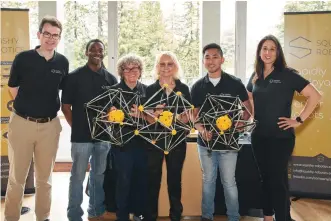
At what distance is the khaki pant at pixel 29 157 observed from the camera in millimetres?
2877

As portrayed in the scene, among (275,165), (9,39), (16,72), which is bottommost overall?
(275,165)

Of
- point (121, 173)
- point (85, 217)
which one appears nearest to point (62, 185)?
point (85, 217)

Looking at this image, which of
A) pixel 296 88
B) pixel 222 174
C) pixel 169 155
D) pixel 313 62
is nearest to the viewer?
pixel 296 88

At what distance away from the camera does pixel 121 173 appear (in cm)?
297

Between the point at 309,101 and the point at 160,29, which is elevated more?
the point at 160,29

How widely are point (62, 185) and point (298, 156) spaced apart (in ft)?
9.69

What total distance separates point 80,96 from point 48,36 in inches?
21.5

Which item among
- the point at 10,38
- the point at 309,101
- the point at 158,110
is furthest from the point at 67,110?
the point at 309,101

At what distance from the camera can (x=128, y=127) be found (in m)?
2.75

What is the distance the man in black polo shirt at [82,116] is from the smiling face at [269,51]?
1.33 metres

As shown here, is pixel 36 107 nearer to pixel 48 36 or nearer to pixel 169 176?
pixel 48 36

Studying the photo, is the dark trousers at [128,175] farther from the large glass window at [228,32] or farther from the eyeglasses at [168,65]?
the large glass window at [228,32]

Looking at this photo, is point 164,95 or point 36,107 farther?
point 36,107

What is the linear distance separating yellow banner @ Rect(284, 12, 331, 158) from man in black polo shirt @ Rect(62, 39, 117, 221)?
2.20 m
